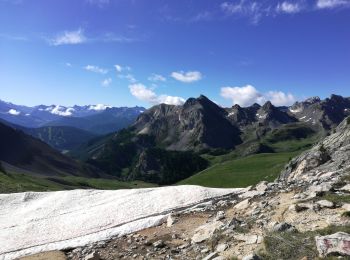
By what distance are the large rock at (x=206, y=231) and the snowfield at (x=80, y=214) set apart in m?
6.44

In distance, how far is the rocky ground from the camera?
19.2 meters

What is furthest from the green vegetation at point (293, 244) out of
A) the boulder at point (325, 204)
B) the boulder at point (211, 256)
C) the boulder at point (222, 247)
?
the boulder at point (325, 204)

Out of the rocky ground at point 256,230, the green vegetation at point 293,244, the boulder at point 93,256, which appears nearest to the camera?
the green vegetation at point 293,244

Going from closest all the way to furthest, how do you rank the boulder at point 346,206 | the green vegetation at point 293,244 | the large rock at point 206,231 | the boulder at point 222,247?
the green vegetation at point 293,244 < the boulder at point 222,247 < the boulder at point 346,206 < the large rock at point 206,231

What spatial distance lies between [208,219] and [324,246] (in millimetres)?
12566

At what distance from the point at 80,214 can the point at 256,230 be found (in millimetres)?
21945

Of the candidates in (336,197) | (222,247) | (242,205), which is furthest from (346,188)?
(222,247)

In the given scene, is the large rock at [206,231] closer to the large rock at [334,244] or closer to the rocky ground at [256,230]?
the rocky ground at [256,230]

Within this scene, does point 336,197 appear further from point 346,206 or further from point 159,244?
point 159,244

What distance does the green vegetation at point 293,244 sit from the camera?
732 inches

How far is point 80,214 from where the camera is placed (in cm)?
3984

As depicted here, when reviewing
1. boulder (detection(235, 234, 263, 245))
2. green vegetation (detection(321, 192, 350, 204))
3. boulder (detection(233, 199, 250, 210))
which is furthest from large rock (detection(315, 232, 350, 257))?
boulder (detection(233, 199, 250, 210))

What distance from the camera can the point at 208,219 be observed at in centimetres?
2980

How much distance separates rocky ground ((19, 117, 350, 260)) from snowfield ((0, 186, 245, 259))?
223cm
